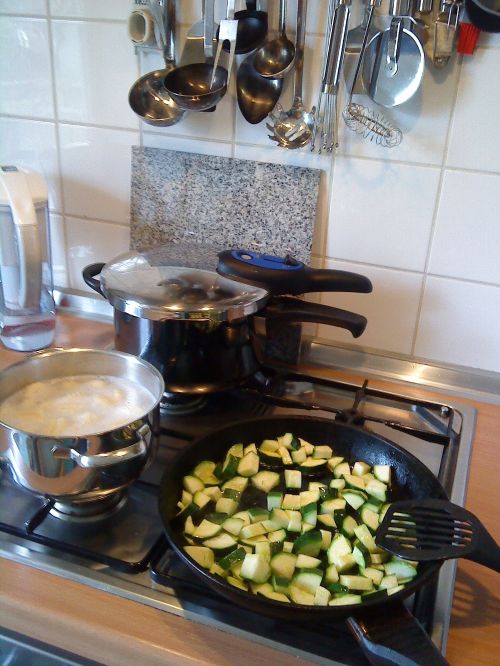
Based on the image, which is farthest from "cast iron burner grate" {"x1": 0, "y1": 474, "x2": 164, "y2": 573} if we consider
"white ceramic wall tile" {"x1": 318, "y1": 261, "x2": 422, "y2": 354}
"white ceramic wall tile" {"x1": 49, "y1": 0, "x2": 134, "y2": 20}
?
"white ceramic wall tile" {"x1": 49, "y1": 0, "x2": 134, "y2": 20}

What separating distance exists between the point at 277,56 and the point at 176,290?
33cm

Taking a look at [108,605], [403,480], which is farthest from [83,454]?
[403,480]

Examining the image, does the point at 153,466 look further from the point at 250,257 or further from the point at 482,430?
the point at 482,430

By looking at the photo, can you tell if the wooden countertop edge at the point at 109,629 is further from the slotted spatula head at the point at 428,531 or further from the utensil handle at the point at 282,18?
the utensil handle at the point at 282,18

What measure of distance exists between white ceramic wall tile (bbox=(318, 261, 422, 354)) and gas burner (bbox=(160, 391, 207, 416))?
0.83ft

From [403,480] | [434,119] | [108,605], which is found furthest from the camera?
[434,119]

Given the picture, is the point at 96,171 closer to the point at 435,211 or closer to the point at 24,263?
the point at 24,263

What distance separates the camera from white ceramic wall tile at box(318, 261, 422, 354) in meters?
0.90

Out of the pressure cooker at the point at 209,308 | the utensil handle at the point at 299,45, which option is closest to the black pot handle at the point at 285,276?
the pressure cooker at the point at 209,308

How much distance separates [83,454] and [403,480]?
34 centimetres

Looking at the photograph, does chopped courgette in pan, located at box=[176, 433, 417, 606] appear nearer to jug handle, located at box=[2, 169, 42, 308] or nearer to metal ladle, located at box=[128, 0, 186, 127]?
jug handle, located at box=[2, 169, 42, 308]

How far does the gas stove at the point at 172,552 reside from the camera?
1.77 feet

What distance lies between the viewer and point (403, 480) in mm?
684

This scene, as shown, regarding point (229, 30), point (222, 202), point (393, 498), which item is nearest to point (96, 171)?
point (222, 202)
